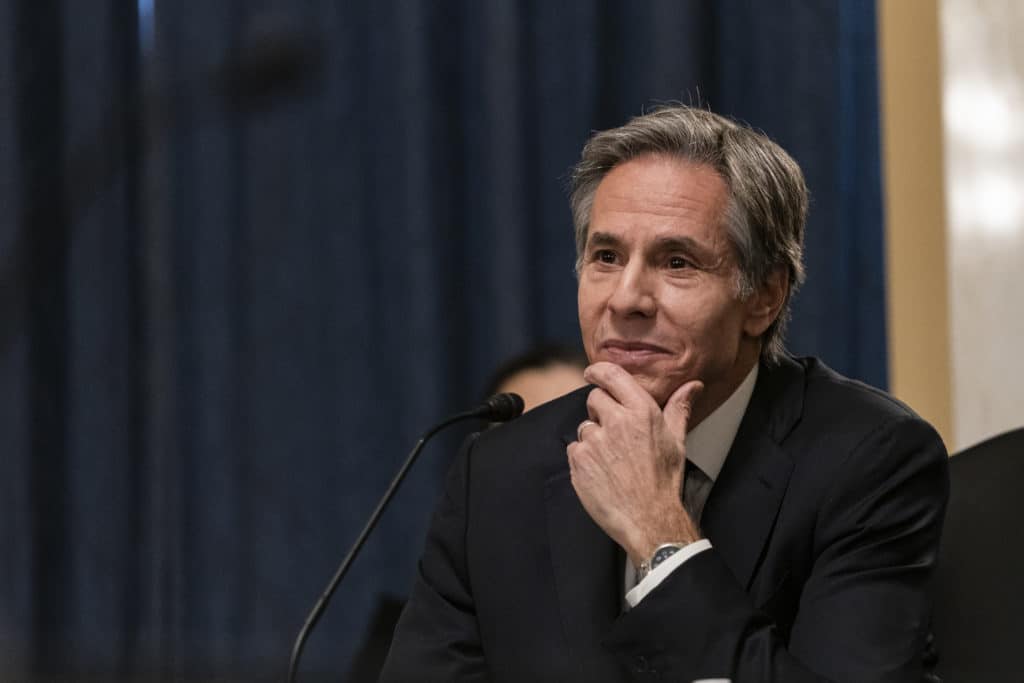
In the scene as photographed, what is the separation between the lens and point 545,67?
336 cm

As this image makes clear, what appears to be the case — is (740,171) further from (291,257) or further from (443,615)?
(291,257)

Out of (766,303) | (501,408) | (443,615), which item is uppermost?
(766,303)

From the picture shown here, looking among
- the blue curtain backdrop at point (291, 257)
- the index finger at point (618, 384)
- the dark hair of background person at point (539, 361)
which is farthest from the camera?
the blue curtain backdrop at point (291, 257)

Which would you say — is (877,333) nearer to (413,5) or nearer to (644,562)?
(413,5)

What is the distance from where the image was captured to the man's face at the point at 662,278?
1773 millimetres

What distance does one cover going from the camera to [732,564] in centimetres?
173

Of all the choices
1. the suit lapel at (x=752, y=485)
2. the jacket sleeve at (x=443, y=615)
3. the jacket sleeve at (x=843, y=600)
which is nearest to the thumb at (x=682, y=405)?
the suit lapel at (x=752, y=485)

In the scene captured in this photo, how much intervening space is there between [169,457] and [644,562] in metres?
1.93

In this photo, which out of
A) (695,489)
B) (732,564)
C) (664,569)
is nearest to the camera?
(664,569)

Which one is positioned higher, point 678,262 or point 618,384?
point 678,262

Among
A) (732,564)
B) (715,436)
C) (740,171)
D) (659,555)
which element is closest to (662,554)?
(659,555)

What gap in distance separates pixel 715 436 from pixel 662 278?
25 centimetres

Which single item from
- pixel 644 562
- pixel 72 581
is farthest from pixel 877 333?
pixel 72 581

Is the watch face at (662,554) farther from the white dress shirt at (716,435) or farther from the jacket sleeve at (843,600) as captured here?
the white dress shirt at (716,435)
